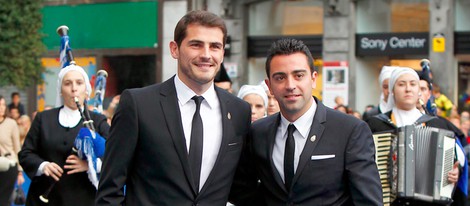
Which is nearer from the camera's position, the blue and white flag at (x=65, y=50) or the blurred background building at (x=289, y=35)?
the blue and white flag at (x=65, y=50)

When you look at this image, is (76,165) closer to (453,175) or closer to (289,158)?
(453,175)

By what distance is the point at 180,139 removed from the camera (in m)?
6.12

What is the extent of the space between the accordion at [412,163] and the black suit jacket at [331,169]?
3.26 meters

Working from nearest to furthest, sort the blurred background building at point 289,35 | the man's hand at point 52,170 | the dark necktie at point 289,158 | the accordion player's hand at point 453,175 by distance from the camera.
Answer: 1. the dark necktie at point 289,158
2. the man's hand at point 52,170
3. the accordion player's hand at point 453,175
4. the blurred background building at point 289,35

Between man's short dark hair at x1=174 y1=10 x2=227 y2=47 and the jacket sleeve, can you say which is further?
man's short dark hair at x1=174 y1=10 x2=227 y2=47

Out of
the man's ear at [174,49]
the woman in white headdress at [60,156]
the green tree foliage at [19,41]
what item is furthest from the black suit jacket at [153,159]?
the green tree foliage at [19,41]

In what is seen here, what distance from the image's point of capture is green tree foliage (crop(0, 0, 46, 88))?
26828 mm

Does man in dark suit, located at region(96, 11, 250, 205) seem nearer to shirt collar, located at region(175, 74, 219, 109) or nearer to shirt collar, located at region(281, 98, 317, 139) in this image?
shirt collar, located at region(175, 74, 219, 109)

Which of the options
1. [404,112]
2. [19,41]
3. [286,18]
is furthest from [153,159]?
[286,18]

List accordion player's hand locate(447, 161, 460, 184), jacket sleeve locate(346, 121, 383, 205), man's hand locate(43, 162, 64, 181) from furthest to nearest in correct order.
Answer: accordion player's hand locate(447, 161, 460, 184) < man's hand locate(43, 162, 64, 181) < jacket sleeve locate(346, 121, 383, 205)

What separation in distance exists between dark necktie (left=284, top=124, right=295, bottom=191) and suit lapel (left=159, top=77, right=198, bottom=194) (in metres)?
0.52

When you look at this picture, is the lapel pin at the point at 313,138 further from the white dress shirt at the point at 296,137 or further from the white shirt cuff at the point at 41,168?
the white shirt cuff at the point at 41,168

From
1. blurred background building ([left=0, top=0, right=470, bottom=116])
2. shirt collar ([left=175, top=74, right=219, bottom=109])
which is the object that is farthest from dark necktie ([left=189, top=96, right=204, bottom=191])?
blurred background building ([left=0, top=0, right=470, bottom=116])

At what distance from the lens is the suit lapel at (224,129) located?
20.2 ft
